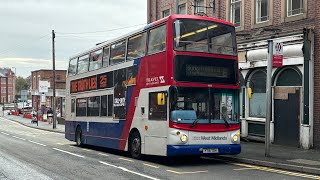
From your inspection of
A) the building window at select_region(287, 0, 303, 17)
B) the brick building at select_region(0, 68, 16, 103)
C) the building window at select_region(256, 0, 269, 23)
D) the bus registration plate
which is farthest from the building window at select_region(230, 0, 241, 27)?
the brick building at select_region(0, 68, 16, 103)

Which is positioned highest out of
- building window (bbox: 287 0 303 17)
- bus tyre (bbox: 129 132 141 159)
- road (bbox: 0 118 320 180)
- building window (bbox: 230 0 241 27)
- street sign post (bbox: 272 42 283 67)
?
building window (bbox: 230 0 241 27)

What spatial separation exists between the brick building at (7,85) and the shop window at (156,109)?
156926 mm

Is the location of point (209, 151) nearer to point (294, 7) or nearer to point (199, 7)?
point (294, 7)

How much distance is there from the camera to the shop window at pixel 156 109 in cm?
1210

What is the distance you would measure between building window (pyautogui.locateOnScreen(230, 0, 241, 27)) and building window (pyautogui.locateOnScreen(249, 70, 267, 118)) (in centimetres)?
314

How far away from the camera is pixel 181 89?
1189 centimetres

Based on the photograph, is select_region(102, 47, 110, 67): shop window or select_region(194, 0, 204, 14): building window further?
select_region(194, 0, 204, 14): building window

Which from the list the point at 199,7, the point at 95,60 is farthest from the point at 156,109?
the point at 199,7

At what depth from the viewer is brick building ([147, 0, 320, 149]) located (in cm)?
1587

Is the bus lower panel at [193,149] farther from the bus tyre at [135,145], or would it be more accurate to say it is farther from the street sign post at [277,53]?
the street sign post at [277,53]

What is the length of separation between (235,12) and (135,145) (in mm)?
10193

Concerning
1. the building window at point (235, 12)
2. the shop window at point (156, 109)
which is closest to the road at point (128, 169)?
the shop window at point (156, 109)

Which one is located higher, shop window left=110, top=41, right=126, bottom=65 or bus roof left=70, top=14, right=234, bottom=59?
bus roof left=70, top=14, right=234, bottom=59

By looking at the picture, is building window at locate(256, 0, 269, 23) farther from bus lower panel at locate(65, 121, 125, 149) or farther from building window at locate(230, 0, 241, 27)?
bus lower panel at locate(65, 121, 125, 149)
